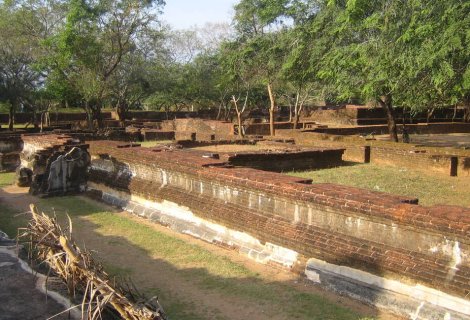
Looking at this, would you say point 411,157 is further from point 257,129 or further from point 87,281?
point 257,129

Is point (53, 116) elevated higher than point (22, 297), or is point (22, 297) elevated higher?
point (53, 116)

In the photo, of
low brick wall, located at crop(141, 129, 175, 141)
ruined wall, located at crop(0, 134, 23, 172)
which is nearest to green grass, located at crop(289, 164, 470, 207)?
ruined wall, located at crop(0, 134, 23, 172)

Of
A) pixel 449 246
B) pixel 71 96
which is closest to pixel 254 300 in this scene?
pixel 449 246

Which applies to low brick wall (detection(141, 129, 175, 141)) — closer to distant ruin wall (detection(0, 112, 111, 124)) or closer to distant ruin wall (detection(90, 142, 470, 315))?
distant ruin wall (detection(90, 142, 470, 315))

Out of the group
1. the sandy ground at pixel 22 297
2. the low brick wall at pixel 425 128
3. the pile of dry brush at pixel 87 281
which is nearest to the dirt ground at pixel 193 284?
the pile of dry brush at pixel 87 281

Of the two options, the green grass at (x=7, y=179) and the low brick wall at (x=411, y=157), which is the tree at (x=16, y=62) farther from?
the low brick wall at (x=411, y=157)

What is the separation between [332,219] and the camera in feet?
18.3

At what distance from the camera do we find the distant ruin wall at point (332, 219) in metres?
4.49

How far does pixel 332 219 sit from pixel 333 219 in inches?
0.6

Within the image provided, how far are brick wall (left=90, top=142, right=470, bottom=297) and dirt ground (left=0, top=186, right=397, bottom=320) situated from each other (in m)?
0.38

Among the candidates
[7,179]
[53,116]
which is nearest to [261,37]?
[7,179]

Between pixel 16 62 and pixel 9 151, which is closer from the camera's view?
pixel 9 151

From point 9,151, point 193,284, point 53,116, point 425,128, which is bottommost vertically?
point 193,284

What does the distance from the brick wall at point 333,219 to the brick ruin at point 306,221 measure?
0.01 meters
